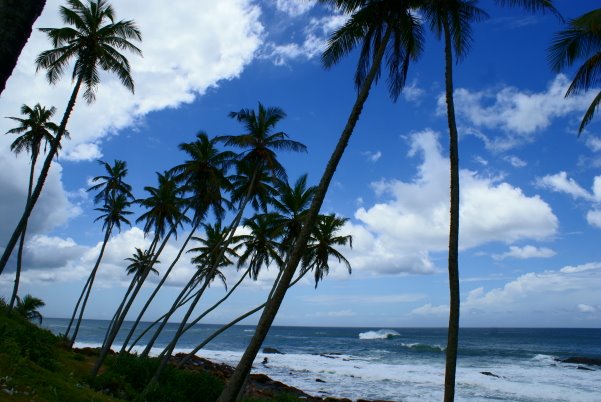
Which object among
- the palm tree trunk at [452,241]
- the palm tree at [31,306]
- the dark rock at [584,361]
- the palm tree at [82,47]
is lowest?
the dark rock at [584,361]

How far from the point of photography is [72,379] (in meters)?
12.0

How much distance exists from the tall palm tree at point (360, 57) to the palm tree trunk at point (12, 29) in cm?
641

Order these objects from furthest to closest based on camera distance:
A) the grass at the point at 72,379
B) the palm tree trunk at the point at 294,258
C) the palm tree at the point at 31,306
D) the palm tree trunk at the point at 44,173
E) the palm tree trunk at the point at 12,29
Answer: the palm tree at the point at 31,306 < the palm tree trunk at the point at 44,173 < the grass at the point at 72,379 < the palm tree trunk at the point at 294,258 < the palm tree trunk at the point at 12,29

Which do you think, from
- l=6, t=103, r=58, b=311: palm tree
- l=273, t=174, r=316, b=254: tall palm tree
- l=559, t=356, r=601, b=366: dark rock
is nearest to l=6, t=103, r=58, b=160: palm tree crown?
l=6, t=103, r=58, b=311: palm tree

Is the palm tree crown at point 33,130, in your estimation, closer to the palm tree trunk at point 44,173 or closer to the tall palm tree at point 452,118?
the palm tree trunk at point 44,173

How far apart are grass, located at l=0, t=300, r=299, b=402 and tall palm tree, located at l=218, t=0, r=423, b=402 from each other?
3.86m

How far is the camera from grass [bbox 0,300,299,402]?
27.1 ft

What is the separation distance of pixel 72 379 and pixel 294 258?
8.34m

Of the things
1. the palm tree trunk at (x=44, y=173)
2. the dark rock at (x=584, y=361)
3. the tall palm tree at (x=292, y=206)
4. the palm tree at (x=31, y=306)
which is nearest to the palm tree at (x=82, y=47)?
the palm tree trunk at (x=44, y=173)

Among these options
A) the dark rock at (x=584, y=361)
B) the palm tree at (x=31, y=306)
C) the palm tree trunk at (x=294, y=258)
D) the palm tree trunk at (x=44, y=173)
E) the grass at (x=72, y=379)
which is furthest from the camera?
the dark rock at (x=584, y=361)

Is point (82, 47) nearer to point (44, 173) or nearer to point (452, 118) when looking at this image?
point (44, 173)

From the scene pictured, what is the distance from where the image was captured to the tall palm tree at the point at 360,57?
27.5 feet

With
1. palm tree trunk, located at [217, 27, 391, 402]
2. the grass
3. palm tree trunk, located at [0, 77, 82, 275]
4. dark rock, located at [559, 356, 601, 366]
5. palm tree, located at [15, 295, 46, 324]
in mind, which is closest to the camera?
palm tree trunk, located at [217, 27, 391, 402]

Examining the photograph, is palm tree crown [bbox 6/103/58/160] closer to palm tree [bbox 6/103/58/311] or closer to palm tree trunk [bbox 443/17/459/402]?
palm tree [bbox 6/103/58/311]
